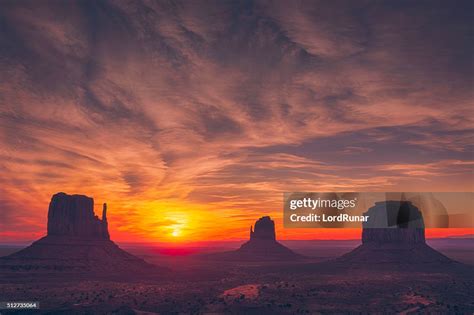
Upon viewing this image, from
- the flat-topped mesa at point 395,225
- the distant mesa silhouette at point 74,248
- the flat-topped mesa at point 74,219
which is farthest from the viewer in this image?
the flat-topped mesa at point 395,225

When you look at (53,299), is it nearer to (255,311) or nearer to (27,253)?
(255,311)

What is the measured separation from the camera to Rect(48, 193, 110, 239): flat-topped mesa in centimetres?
13088

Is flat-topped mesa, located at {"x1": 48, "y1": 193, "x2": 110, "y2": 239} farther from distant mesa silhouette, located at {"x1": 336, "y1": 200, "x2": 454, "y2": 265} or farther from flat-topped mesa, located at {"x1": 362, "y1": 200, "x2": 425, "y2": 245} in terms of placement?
flat-topped mesa, located at {"x1": 362, "y1": 200, "x2": 425, "y2": 245}

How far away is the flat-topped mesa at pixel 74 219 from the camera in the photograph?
13088 centimetres

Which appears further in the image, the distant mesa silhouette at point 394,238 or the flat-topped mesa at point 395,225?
the flat-topped mesa at point 395,225

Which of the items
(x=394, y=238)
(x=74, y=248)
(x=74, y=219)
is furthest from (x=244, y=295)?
(x=394, y=238)

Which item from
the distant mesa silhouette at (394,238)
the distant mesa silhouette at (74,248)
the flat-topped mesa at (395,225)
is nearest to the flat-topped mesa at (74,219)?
the distant mesa silhouette at (74,248)

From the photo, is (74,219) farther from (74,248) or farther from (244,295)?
(244,295)

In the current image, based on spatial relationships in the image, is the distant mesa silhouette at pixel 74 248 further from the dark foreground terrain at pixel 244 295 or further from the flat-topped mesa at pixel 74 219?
the dark foreground terrain at pixel 244 295

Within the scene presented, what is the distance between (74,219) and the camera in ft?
436

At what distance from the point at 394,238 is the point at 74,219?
135 meters

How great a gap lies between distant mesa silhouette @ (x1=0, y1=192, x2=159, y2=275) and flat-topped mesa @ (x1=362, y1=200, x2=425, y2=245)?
102 m

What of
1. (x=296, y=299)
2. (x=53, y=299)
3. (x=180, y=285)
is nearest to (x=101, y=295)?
(x=53, y=299)

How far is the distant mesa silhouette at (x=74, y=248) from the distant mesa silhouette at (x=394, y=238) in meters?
90.5
